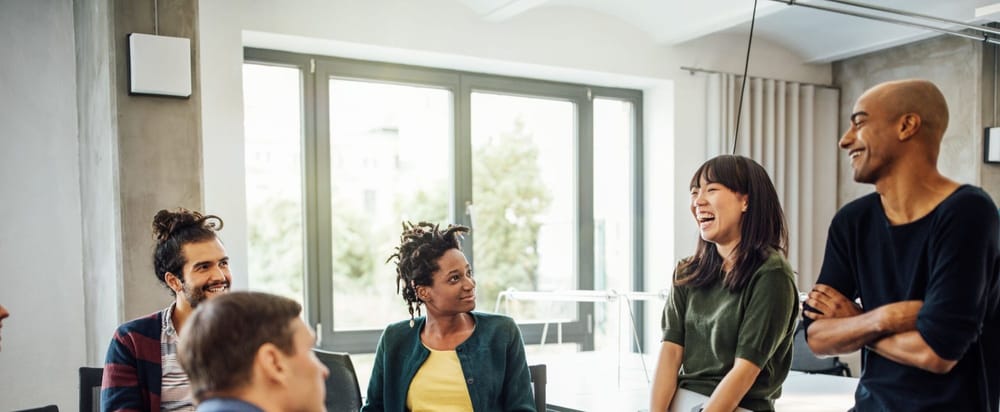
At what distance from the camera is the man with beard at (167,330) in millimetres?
2000

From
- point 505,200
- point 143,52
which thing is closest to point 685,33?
point 505,200

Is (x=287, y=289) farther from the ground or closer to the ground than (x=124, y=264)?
closer to the ground

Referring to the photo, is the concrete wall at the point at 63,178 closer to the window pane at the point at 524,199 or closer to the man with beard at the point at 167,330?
the man with beard at the point at 167,330

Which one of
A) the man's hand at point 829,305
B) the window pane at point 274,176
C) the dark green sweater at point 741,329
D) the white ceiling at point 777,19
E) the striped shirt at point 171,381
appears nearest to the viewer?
the man's hand at point 829,305

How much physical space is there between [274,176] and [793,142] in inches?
138

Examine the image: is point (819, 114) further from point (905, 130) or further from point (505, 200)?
point (905, 130)

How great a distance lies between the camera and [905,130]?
152cm

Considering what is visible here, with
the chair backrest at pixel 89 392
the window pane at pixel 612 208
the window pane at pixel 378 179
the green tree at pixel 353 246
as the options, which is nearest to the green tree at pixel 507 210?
the window pane at pixel 378 179

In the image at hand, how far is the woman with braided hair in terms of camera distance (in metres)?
2.20

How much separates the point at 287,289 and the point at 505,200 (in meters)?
1.46

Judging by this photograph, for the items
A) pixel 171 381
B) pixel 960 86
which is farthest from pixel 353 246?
pixel 960 86

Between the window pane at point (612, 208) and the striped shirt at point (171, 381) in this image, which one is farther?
the window pane at point (612, 208)

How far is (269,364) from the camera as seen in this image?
110 centimetres

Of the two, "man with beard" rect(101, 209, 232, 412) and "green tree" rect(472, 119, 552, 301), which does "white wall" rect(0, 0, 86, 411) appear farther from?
"green tree" rect(472, 119, 552, 301)
